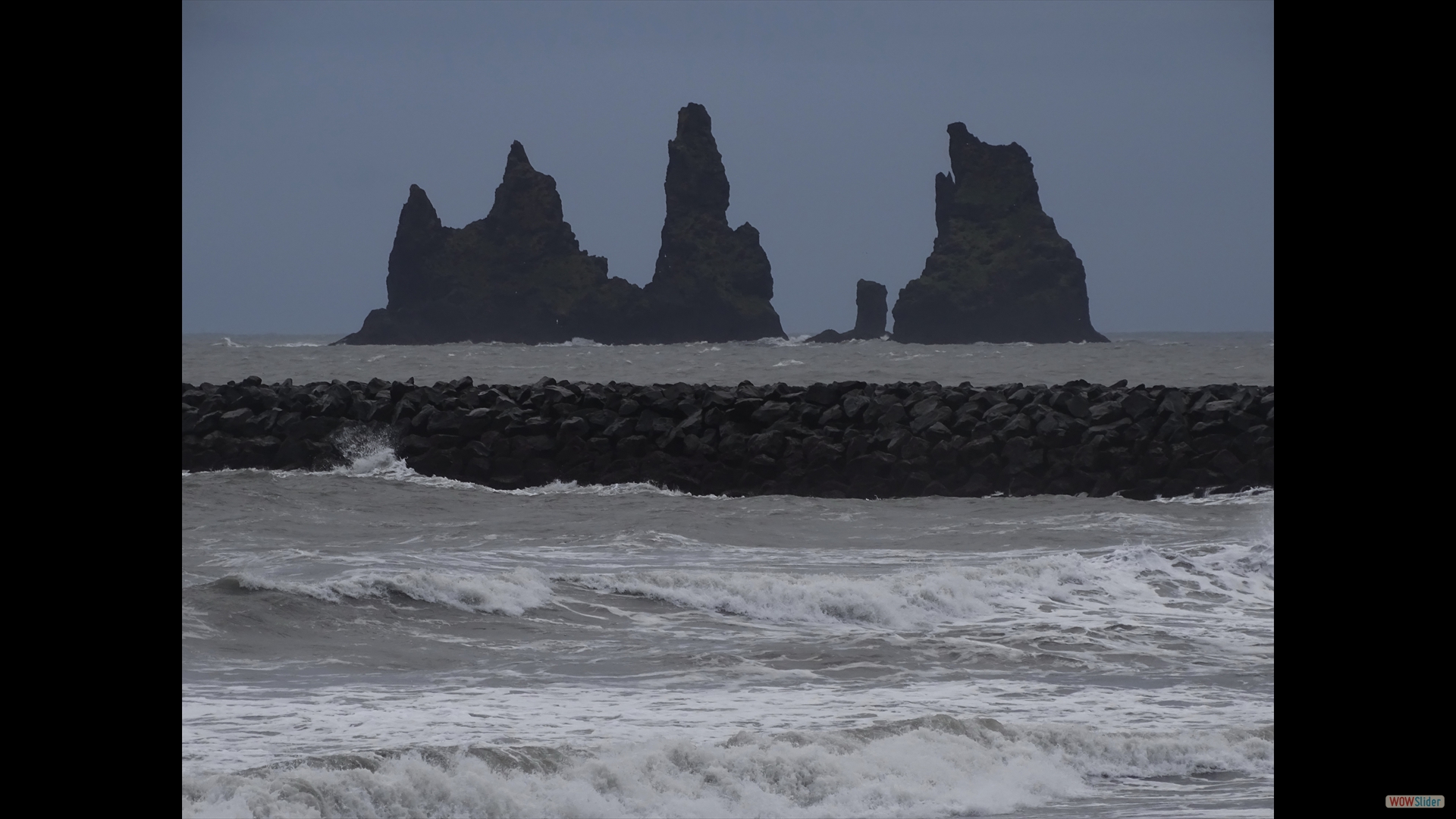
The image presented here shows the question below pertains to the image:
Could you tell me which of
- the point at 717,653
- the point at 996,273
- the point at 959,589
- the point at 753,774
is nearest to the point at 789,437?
the point at 959,589

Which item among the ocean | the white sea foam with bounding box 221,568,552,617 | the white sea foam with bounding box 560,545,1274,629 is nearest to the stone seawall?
the ocean

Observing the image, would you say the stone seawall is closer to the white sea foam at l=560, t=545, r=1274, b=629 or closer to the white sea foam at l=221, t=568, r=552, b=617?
the white sea foam at l=560, t=545, r=1274, b=629

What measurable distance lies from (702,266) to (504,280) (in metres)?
13.4

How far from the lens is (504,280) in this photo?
8769cm

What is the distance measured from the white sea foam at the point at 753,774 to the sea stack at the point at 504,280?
8004 cm

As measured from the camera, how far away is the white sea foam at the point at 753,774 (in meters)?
4.71

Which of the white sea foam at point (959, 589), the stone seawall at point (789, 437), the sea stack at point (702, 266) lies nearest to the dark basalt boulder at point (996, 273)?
the sea stack at point (702, 266)

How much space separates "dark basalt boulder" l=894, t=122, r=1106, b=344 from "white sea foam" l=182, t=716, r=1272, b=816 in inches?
3063

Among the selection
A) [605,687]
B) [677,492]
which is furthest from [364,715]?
[677,492]
